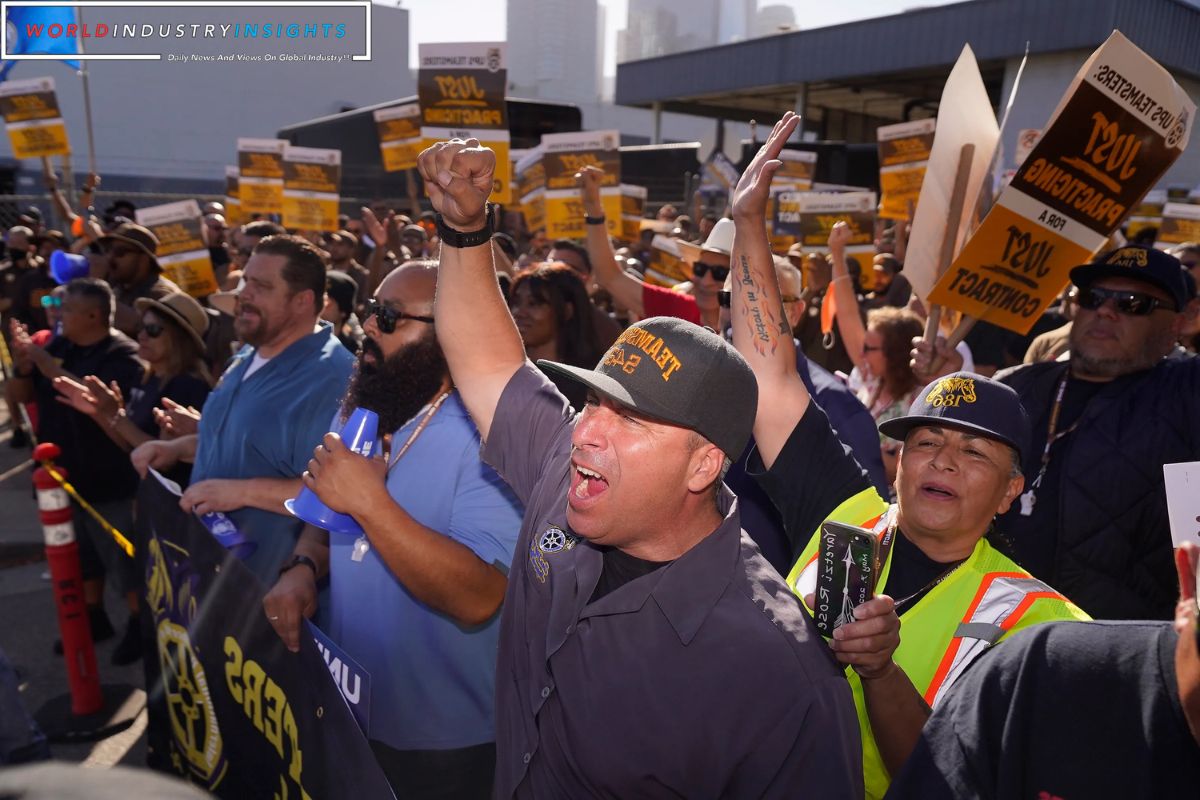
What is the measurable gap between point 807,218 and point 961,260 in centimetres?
498

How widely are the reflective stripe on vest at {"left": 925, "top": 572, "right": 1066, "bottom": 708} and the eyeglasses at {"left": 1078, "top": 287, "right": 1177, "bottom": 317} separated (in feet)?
5.16

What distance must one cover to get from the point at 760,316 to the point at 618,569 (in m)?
0.95

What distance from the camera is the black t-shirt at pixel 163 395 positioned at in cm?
465

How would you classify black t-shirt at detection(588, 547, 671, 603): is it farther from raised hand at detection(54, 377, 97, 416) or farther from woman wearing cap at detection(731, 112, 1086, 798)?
raised hand at detection(54, 377, 97, 416)

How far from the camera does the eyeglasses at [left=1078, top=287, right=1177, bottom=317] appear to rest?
10.4ft

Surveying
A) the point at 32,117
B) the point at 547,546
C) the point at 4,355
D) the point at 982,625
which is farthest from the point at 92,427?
the point at 4,355

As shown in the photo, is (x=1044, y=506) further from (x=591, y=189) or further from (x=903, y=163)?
(x=903, y=163)

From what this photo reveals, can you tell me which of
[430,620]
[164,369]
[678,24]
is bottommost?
[430,620]

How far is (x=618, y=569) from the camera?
1878 millimetres

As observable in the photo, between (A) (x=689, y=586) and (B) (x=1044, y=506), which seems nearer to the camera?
(A) (x=689, y=586)

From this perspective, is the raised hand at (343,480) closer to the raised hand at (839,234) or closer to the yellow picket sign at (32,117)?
the raised hand at (839,234)

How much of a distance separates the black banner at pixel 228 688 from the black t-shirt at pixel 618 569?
642mm

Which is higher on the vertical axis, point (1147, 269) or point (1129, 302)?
point (1147, 269)

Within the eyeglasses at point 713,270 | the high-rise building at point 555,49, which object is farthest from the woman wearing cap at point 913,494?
the high-rise building at point 555,49
